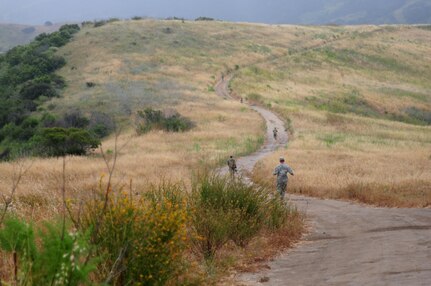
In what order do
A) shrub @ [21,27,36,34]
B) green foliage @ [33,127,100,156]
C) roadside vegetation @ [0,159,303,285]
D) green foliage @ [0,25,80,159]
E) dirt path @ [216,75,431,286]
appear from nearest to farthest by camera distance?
roadside vegetation @ [0,159,303,285] < dirt path @ [216,75,431,286] < green foliage @ [33,127,100,156] < green foliage @ [0,25,80,159] < shrub @ [21,27,36,34]

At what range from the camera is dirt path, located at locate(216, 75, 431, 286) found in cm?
771

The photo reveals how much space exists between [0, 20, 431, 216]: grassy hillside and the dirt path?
3.32 m

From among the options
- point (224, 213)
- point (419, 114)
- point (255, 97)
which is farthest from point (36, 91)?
point (224, 213)

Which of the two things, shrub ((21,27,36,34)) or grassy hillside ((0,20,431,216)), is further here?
shrub ((21,27,36,34))

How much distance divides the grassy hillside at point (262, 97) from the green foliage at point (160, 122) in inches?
38.3

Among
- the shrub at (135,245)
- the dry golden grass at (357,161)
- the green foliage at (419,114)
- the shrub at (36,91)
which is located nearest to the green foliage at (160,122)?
the dry golden grass at (357,161)

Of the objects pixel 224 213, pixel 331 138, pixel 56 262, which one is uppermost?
pixel 56 262

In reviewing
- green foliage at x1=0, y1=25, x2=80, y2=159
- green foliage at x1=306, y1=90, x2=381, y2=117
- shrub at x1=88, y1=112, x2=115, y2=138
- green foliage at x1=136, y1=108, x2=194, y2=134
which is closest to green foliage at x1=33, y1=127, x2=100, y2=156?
green foliage at x1=0, y1=25, x2=80, y2=159

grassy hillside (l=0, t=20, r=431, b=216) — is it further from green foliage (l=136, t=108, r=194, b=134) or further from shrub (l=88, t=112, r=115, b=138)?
shrub (l=88, t=112, r=115, b=138)

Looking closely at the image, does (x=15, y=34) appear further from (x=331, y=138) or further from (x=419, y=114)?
(x=331, y=138)

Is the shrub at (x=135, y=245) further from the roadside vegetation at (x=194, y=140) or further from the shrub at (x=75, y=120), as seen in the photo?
the shrub at (x=75, y=120)

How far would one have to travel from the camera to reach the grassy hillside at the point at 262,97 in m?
24.2

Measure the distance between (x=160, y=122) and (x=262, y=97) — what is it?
20.4 metres

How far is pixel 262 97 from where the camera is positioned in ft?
199
